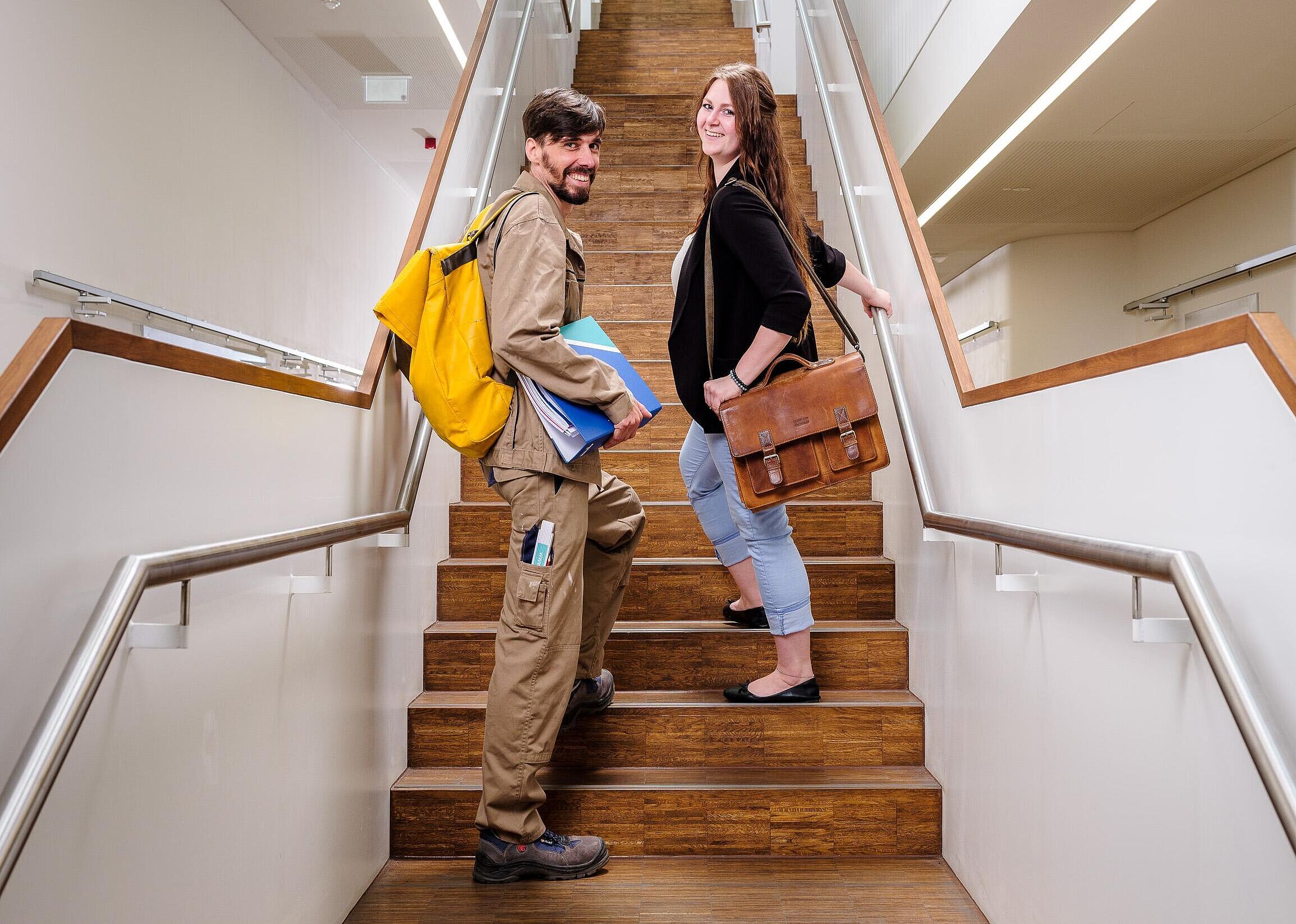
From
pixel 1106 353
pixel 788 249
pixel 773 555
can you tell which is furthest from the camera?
pixel 773 555

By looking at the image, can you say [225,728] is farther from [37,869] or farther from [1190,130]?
[1190,130]

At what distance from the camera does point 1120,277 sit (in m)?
8.38

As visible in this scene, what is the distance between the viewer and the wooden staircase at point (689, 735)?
88.4 inches

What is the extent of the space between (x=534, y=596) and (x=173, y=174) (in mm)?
3916

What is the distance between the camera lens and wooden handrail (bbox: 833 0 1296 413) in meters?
1.04

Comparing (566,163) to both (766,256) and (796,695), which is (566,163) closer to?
(766,256)

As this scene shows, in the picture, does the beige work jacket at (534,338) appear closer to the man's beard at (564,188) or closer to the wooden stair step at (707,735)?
the man's beard at (564,188)

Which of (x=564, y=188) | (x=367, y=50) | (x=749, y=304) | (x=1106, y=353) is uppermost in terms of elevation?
(x=367, y=50)

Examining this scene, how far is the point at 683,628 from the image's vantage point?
270cm

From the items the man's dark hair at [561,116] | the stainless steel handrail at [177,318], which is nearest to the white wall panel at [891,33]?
the man's dark hair at [561,116]

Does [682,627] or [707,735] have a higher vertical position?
[682,627]

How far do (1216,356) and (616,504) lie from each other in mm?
1406

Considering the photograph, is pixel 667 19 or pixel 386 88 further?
pixel 667 19

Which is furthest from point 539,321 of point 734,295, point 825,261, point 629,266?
point 629,266
